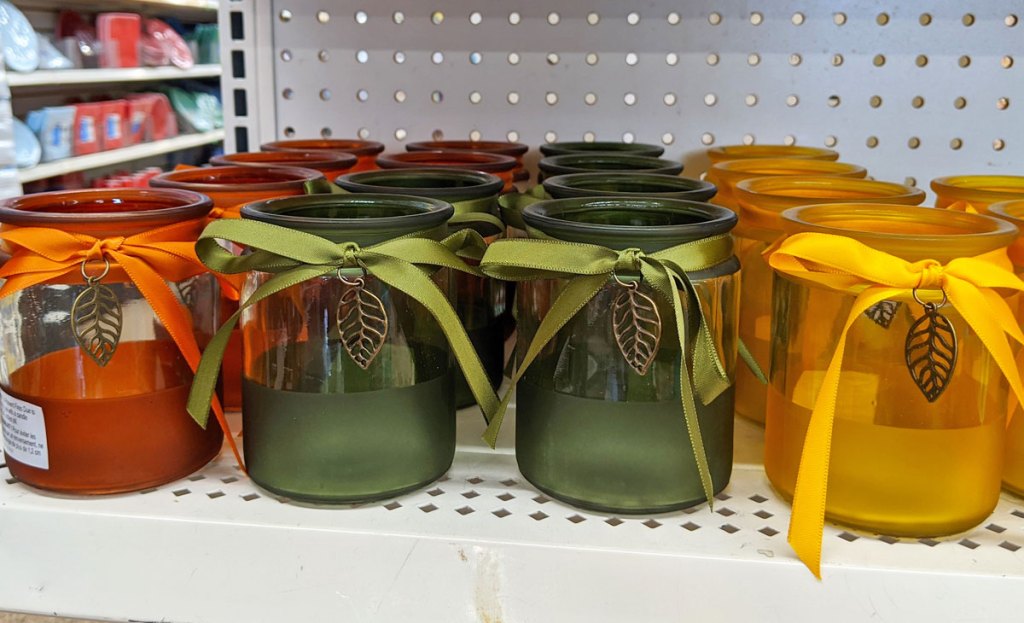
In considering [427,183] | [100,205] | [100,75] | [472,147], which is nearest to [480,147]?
[472,147]

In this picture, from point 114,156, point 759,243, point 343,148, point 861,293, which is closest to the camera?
point 861,293

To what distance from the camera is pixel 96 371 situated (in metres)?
0.68

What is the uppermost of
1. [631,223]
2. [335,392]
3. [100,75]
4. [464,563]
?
[100,75]

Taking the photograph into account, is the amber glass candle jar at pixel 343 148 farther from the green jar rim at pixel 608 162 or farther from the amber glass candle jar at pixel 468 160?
the green jar rim at pixel 608 162

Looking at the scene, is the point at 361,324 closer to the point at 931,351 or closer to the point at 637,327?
the point at 637,327

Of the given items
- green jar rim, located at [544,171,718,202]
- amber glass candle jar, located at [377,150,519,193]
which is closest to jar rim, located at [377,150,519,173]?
amber glass candle jar, located at [377,150,519,193]

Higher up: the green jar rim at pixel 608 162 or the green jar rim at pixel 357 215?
the green jar rim at pixel 608 162

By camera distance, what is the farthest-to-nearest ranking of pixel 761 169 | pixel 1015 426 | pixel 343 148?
1. pixel 343 148
2. pixel 761 169
3. pixel 1015 426

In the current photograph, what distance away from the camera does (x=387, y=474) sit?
66cm

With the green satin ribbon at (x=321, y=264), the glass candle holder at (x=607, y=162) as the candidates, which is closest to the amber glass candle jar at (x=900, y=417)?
the green satin ribbon at (x=321, y=264)

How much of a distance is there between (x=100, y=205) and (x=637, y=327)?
432 millimetres

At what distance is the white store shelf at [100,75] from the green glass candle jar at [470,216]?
6.89ft

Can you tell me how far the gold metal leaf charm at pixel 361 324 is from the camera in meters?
0.63

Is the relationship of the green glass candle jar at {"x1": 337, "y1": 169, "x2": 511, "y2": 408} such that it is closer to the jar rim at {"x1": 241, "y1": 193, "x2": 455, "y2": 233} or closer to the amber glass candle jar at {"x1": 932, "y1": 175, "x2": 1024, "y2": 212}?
the jar rim at {"x1": 241, "y1": 193, "x2": 455, "y2": 233}
